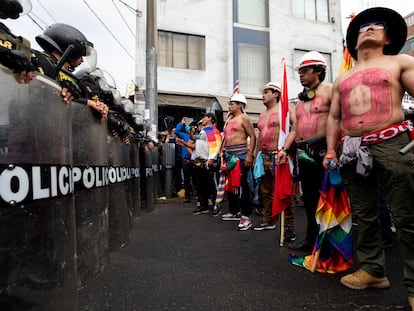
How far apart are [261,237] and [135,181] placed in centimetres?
215

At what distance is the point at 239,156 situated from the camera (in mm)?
5012

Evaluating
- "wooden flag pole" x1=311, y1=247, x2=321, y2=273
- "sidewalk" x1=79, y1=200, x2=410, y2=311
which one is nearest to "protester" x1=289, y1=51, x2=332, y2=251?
"sidewalk" x1=79, y1=200, x2=410, y2=311

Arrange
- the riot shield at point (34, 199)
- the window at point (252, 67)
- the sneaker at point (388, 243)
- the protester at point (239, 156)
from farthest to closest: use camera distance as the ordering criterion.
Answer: the window at point (252, 67) → the protester at point (239, 156) → the sneaker at point (388, 243) → the riot shield at point (34, 199)

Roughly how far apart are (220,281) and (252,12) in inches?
580

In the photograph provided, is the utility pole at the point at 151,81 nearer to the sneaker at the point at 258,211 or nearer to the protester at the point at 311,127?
the sneaker at the point at 258,211

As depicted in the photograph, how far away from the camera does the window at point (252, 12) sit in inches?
583

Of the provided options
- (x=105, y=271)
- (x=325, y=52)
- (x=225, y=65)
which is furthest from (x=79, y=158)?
(x=325, y=52)

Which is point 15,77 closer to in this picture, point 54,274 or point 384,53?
point 54,274

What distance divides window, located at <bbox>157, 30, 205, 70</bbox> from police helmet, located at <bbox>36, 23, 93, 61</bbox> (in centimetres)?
1018

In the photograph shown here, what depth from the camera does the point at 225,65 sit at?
559 inches

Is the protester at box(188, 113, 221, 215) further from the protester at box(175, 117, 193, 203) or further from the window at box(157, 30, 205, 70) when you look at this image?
the window at box(157, 30, 205, 70)

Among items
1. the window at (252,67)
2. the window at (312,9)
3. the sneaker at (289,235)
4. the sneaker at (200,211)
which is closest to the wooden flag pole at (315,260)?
the sneaker at (289,235)

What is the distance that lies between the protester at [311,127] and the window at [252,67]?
37.0 feet

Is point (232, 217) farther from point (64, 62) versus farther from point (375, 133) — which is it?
point (64, 62)
